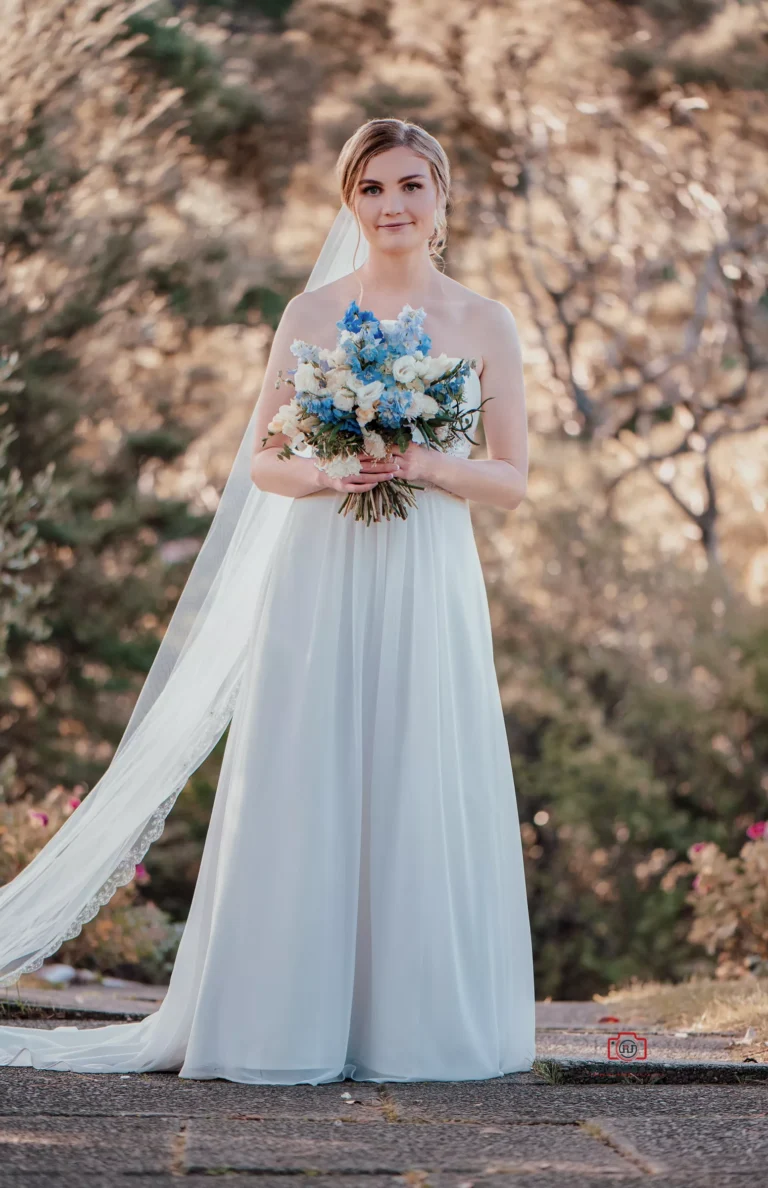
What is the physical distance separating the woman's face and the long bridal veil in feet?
0.72

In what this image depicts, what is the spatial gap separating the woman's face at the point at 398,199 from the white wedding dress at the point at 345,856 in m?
0.43

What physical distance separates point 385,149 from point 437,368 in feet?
2.29

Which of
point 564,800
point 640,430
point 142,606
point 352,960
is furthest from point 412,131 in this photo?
point 640,430

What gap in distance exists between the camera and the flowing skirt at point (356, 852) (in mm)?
3441

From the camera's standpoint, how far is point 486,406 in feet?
12.6

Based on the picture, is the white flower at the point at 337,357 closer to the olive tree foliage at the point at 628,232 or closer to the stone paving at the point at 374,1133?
the stone paving at the point at 374,1133

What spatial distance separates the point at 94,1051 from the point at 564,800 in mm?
7753

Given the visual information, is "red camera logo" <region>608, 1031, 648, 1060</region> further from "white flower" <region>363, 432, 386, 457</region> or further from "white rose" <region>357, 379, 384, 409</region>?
"white rose" <region>357, 379, 384, 409</region>

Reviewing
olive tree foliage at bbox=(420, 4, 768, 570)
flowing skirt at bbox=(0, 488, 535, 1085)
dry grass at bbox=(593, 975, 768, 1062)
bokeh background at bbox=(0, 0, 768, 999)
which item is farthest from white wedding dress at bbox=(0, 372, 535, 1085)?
olive tree foliage at bbox=(420, 4, 768, 570)

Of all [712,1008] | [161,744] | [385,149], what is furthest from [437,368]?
[712,1008]

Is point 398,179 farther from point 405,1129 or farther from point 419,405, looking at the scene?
point 405,1129

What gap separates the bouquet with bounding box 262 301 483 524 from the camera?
11.2 ft

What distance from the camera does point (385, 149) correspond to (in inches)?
150

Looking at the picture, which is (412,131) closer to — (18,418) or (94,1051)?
(94,1051)
